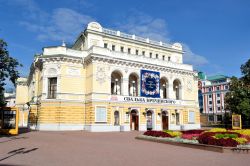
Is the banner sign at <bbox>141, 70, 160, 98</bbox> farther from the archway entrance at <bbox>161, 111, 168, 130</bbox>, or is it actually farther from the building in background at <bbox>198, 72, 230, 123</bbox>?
the building in background at <bbox>198, 72, 230, 123</bbox>

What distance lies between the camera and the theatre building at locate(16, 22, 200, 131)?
41.3 meters

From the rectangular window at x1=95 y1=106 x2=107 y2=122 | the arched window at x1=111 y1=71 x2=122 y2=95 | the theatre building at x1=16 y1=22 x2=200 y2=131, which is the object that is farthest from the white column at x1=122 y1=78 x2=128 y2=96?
the rectangular window at x1=95 y1=106 x2=107 y2=122

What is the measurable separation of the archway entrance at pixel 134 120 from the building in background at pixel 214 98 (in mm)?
63864

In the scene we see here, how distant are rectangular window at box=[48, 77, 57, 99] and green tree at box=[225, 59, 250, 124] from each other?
34289 millimetres

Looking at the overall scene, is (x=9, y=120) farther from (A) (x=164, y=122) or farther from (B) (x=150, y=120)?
(A) (x=164, y=122)

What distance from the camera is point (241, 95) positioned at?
5250 cm

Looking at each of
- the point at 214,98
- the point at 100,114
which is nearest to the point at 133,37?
the point at 100,114

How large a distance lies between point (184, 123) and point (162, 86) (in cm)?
840

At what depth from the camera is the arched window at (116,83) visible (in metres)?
46.8

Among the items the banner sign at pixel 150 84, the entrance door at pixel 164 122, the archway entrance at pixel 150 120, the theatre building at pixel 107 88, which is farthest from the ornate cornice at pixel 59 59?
the entrance door at pixel 164 122

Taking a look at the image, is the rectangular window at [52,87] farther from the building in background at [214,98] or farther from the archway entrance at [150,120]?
the building in background at [214,98]

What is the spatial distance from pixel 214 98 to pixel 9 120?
91.4 m

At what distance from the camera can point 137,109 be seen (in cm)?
4556

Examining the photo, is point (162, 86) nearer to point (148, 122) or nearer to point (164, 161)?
point (148, 122)
